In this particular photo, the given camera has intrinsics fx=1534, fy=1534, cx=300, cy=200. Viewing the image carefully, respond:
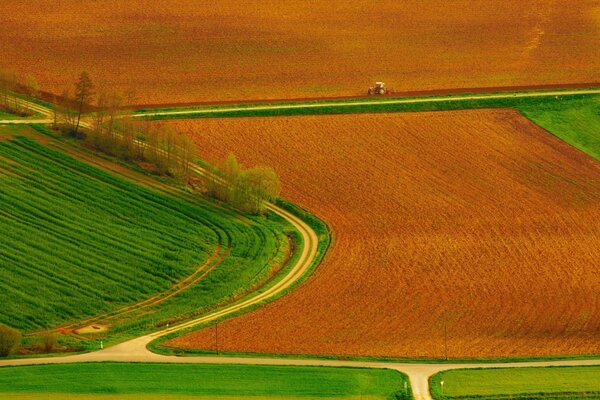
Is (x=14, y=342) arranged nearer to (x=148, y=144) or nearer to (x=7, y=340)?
(x=7, y=340)

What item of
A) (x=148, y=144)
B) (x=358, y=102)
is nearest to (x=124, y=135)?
(x=148, y=144)

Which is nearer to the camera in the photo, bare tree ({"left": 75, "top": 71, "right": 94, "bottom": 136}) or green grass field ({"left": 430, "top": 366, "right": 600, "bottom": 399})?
green grass field ({"left": 430, "top": 366, "right": 600, "bottom": 399})

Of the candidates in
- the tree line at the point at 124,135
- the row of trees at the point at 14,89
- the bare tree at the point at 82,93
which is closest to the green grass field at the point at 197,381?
the tree line at the point at 124,135

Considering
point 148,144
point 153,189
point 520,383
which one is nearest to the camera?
point 520,383

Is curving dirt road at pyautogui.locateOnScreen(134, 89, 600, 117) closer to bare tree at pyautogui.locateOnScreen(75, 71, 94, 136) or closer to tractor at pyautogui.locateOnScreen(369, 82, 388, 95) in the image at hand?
tractor at pyautogui.locateOnScreen(369, 82, 388, 95)

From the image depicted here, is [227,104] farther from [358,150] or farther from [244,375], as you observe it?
[244,375]

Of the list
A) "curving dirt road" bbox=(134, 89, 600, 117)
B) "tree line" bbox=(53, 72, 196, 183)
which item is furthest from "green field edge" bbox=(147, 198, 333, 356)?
"curving dirt road" bbox=(134, 89, 600, 117)
